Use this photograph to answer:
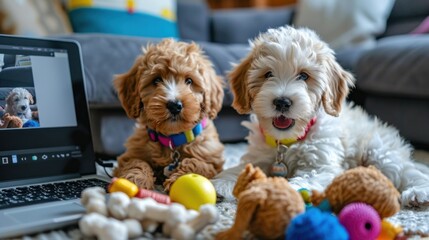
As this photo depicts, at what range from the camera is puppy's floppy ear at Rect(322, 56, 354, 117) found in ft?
4.69

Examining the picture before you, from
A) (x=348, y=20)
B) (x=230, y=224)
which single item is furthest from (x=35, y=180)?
(x=348, y=20)

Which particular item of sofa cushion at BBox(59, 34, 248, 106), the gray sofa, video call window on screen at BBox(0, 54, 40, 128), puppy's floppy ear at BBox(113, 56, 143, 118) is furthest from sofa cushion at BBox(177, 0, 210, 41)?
video call window on screen at BBox(0, 54, 40, 128)

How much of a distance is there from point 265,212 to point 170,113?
0.58m

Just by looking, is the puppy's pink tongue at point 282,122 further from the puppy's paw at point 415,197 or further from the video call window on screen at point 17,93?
the video call window on screen at point 17,93

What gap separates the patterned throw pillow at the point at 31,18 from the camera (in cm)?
251

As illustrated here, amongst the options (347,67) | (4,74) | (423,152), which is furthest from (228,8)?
(4,74)

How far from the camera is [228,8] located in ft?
15.7

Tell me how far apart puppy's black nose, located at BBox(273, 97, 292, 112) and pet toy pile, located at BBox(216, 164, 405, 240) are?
336 millimetres

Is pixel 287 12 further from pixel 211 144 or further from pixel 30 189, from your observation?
pixel 30 189

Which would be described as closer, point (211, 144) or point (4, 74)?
point (4, 74)

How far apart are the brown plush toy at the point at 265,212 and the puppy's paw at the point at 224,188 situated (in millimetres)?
378

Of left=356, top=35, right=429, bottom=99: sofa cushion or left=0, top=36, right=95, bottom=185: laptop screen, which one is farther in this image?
left=356, top=35, right=429, bottom=99: sofa cushion

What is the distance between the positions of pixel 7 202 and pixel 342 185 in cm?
81

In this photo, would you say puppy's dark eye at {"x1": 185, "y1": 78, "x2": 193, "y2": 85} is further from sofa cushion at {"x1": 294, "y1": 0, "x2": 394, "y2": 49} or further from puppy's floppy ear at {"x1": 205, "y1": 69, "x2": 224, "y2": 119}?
sofa cushion at {"x1": 294, "y1": 0, "x2": 394, "y2": 49}
